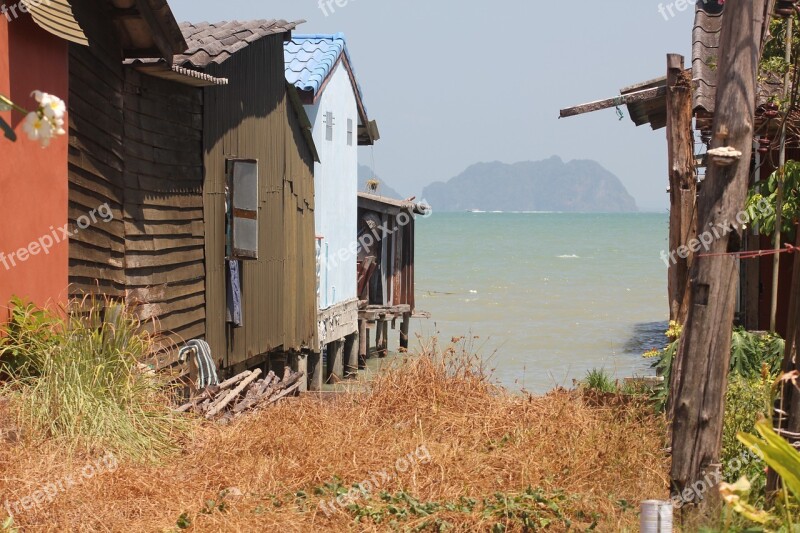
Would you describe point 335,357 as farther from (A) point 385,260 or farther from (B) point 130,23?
(B) point 130,23

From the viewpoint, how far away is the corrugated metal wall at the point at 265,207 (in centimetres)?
1236

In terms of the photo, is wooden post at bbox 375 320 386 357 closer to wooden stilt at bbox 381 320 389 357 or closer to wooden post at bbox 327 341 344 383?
wooden stilt at bbox 381 320 389 357

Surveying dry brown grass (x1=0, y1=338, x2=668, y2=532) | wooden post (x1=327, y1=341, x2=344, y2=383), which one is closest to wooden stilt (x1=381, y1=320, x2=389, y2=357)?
wooden post (x1=327, y1=341, x2=344, y2=383)

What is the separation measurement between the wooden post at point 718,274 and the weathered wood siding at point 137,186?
5.48 metres

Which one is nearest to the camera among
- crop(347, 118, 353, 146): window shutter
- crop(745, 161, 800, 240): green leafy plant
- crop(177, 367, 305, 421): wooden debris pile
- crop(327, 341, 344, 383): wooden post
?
crop(177, 367, 305, 421): wooden debris pile

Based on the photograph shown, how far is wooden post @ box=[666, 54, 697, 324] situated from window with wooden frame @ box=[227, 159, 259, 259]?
211 inches

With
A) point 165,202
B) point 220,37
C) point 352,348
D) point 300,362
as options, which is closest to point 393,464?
point 165,202

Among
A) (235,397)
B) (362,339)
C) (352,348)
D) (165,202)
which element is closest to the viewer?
(165,202)

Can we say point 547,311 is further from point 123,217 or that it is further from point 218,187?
point 123,217

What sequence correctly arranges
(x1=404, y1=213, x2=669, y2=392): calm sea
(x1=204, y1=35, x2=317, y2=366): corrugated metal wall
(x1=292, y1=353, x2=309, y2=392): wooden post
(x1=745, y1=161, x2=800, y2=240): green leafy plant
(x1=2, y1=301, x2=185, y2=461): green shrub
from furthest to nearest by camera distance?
1. (x1=404, y1=213, x2=669, y2=392): calm sea
2. (x1=292, y1=353, x2=309, y2=392): wooden post
3. (x1=204, y1=35, x2=317, y2=366): corrugated metal wall
4. (x1=745, y1=161, x2=800, y2=240): green leafy plant
5. (x1=2, y1=301, x2=185, y2=461): green shrub

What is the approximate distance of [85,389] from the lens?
7.57 meters

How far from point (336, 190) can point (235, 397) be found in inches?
399

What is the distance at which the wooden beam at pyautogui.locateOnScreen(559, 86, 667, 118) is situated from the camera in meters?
10.5

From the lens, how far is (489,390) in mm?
9875
